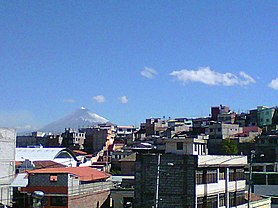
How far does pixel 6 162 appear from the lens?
33.4 m

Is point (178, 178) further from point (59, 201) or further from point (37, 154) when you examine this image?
point (37, 154)

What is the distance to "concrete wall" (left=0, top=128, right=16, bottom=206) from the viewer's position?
107 ft

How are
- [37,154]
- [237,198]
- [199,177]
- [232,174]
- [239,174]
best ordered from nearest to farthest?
1. [199,177]
2. [232,174]
3. [237,198]
4. [239,174]
5. [37,154]

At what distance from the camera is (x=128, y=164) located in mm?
75938

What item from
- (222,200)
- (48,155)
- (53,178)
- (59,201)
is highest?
(48,155)

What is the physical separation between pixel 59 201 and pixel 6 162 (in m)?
4.35

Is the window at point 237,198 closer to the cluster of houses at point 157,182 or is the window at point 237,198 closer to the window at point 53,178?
the cluster of houses at point 157,182

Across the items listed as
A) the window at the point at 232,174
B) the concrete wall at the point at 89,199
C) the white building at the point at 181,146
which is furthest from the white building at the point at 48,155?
the white building at the point at 181,146

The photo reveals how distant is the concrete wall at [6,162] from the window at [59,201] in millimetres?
2937

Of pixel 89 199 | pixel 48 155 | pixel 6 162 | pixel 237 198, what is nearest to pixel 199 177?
pixel 237 198

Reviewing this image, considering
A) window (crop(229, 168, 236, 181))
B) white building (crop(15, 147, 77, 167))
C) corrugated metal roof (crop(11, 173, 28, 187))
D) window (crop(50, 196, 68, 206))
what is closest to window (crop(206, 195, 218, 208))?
window (crop(229, 168, 236, 181))

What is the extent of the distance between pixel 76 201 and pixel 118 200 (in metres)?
Answer: 3.85

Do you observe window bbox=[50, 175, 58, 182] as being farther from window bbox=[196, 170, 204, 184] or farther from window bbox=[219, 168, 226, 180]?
window bbox=[219, 168, 226, 180]

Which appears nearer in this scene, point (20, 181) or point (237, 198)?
point (237, 198)
